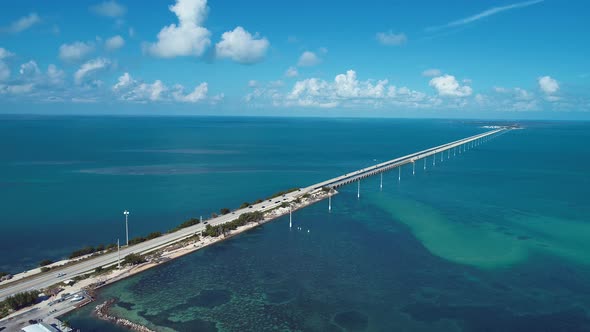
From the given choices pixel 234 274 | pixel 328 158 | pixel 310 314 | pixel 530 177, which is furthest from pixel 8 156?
pixel 530 177

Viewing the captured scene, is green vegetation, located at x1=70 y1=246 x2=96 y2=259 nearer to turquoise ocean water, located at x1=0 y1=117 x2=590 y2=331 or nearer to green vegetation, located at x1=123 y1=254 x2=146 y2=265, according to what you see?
turquoise ocean water, located at x1=0 y1=117 x2=590 y2=331

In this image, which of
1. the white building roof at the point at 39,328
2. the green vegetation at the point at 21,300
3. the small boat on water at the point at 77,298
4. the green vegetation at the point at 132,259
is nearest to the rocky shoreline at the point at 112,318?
the small boat on water at the point at 77,298

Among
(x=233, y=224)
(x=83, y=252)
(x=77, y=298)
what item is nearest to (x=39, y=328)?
(x=77, y=298)

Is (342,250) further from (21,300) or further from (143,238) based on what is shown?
(21,300)

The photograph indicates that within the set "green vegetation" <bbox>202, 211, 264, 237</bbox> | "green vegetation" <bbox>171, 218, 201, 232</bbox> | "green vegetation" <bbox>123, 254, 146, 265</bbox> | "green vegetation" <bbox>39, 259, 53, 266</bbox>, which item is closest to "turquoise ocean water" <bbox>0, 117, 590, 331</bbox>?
"green vegetation" <bbox>39, 259, 53, 266</bbox>

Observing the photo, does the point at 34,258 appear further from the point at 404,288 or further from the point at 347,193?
the point at 347,193

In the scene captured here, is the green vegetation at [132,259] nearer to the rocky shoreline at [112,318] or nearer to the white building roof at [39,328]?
the rocky shoreline at [112,318]
